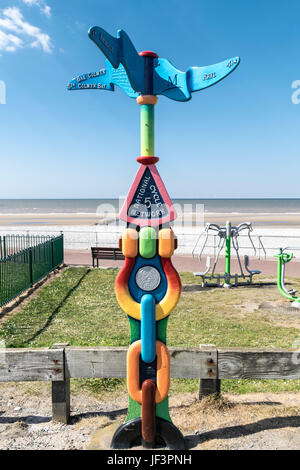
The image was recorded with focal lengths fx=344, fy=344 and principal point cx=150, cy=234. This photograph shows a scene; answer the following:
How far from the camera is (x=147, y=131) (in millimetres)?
3068

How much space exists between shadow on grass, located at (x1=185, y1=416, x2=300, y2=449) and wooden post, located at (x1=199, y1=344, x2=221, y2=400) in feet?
1.15

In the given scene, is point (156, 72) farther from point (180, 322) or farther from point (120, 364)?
point (180, 322)

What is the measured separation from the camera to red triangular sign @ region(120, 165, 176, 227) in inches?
119

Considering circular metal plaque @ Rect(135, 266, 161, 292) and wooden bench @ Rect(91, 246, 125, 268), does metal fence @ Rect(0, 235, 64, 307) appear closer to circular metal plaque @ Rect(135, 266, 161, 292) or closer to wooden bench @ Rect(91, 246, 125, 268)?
wooden bench @ Rect(91, 246, 125, 268)

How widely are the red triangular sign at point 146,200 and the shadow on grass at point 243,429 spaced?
6.69 feet

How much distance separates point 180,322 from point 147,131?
505 centimetres

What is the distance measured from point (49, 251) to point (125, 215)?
9.63 metres

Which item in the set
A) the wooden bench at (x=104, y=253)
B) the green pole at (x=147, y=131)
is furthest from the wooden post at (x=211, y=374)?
the wooden bench at (x=104, y=253)

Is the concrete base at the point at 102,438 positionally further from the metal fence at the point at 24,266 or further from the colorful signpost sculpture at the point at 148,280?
the metal fence at the point at 24,266

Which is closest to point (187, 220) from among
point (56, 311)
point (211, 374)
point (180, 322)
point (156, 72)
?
point (56, 311)

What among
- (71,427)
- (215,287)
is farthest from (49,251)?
(71,427)

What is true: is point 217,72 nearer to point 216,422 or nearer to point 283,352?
point 283,352

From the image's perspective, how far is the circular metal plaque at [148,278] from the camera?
300cm

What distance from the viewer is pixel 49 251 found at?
12.0 meters
